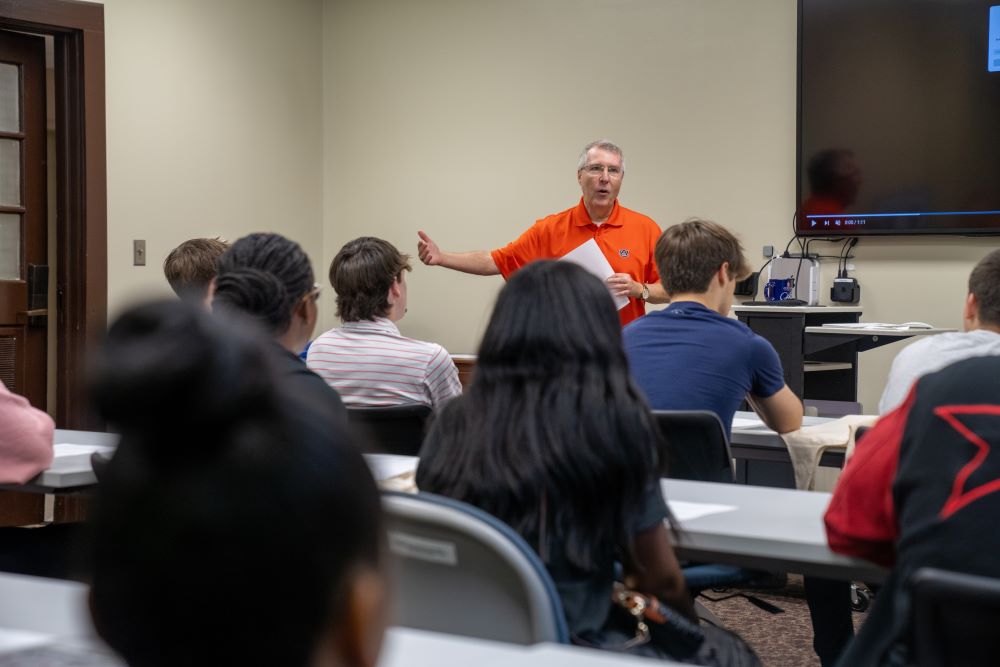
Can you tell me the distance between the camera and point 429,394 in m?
2.88

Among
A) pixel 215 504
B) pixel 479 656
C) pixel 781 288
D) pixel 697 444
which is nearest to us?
pixel 215 504

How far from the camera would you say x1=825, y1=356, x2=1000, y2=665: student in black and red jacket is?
126cm

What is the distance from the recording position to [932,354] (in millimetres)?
1946

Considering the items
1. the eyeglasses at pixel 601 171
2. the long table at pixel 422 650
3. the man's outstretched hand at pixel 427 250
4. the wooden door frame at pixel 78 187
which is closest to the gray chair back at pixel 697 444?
the long table at pixel 422 650

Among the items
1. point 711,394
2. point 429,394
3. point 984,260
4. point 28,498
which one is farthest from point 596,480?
point 28,498

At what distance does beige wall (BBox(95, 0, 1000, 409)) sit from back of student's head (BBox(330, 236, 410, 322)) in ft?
8.37

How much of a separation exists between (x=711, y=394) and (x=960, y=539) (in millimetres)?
1221

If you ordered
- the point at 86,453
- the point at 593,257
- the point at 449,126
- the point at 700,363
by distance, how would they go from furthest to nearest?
1. the point at 449,126
2. the point at 593,257
3. the point at 86,453
4. the point at 700,363

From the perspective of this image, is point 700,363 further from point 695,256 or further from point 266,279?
point 266,279

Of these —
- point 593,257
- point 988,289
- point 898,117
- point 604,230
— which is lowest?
point 988,289

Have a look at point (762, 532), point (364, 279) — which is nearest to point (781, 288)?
point (364, 279)

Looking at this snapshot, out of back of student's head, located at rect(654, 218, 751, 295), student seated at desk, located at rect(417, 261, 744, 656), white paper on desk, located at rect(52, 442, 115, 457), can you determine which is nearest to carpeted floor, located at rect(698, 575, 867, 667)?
back of student's head, located at rect(654, 218, 751, 295)

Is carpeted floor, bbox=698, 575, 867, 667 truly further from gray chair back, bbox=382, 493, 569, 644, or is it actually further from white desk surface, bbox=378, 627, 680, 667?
white desk surface, bbox=378, 627, 680, 667

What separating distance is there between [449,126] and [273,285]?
171 inches
